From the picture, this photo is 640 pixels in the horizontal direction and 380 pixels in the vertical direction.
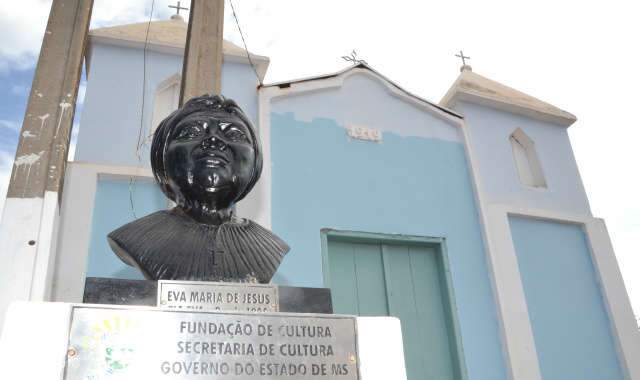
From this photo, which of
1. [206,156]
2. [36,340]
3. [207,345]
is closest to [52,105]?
[206,156]

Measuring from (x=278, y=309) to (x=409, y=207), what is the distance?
11.0 feet

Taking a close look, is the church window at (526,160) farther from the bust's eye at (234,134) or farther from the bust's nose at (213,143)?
the bust's nose at (213,143)

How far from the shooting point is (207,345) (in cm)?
156

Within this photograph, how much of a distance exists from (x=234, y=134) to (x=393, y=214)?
2.86 m

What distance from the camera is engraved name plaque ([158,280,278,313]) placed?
5.86 feet

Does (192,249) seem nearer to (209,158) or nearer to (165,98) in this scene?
(209,158)

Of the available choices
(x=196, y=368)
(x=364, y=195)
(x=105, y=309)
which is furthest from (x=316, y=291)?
(x=364, y=195)

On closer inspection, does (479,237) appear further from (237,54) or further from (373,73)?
(237,54)

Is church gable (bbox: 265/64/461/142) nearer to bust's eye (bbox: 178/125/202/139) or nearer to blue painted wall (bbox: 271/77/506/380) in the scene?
blue painted wall (bbox: 271/77/506/380)

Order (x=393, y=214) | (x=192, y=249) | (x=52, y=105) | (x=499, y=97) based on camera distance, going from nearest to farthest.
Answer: (x=192, y=249), (x=52, y=105), (x=393, y=214), (x=499, y=97)

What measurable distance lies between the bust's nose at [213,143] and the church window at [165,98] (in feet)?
9.16

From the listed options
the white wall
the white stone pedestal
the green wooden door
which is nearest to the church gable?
the white wall

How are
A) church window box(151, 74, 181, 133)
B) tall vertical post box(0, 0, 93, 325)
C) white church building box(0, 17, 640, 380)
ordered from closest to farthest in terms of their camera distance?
1. tall vertical post box(0, 0, 93, 325)
2. white church building box(0, 17, 640, 380)
3. church window box(151, 74, 181, 133)

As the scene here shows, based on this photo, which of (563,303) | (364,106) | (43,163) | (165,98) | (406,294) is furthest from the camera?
(364,106)
